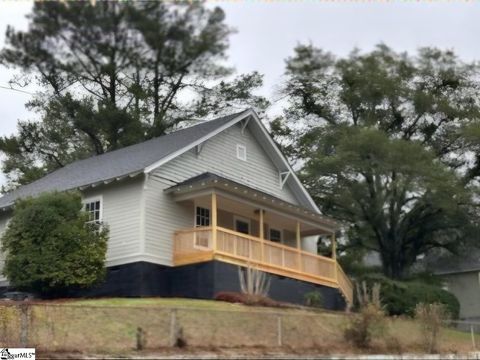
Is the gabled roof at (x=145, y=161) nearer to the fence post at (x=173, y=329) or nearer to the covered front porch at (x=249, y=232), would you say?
the covered front porch at (x=249, y=232)

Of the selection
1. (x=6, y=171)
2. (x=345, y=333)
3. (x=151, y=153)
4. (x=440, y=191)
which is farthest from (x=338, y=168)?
(x=6, y=171)

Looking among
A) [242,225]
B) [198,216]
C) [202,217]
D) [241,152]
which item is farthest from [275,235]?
[198,216]

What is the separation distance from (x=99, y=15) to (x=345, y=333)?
29.8 meters

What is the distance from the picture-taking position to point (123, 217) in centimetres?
2305

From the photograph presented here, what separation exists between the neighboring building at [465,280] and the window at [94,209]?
24.8m

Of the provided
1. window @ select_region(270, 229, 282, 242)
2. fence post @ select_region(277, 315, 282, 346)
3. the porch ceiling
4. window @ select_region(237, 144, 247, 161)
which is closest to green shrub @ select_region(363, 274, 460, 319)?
window @ select_region(270, 229, 282, 242)

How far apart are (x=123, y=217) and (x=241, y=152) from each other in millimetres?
6529

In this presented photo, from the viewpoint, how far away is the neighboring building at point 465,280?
42062 millimetres

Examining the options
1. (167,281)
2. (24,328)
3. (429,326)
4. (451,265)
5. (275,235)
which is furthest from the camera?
(451,265)

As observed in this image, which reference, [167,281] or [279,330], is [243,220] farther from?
[279,330]

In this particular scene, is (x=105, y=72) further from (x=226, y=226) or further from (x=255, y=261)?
(x=255, y=261)

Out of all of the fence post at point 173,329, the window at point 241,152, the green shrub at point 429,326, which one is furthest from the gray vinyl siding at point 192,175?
the fence post at point 173,329

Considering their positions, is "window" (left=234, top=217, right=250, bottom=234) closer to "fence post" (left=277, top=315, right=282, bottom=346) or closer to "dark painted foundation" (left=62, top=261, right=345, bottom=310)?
"dark painted foundation" (left=62, top=261, right=345, bottom=310)

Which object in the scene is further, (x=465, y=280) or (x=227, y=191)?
(x=465, y=280)
